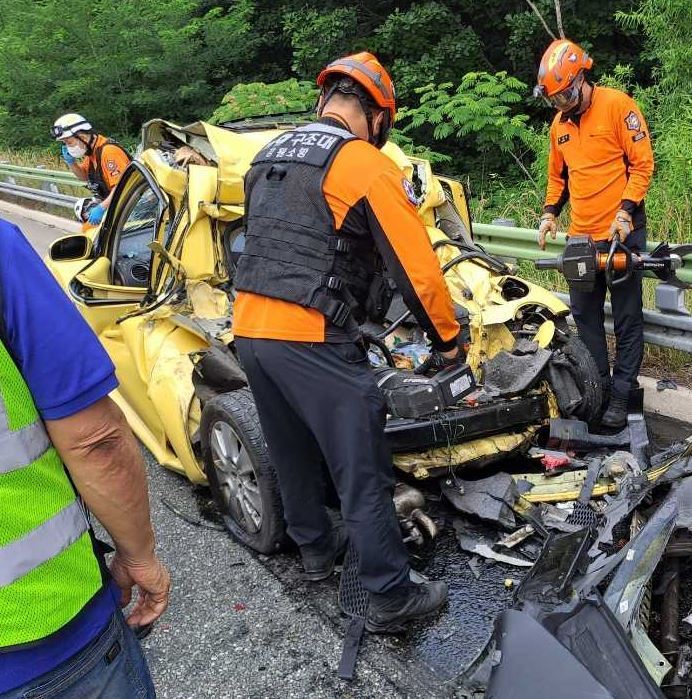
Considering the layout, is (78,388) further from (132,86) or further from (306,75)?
(132,86)

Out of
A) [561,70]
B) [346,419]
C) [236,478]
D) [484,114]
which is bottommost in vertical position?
[236,478]

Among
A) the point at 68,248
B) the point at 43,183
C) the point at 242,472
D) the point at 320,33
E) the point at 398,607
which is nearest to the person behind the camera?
the point at 398,607

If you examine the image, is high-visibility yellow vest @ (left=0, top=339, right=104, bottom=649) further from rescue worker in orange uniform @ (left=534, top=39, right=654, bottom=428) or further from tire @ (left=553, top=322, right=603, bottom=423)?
rescue worker in orange uniform @ (left=534, top=39, right=654, bottom=428)

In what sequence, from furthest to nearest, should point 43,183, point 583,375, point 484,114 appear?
point 43,183
point 484,114
point 583,375

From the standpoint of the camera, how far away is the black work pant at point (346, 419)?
250 centimetres

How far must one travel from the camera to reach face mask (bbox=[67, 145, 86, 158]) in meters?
6.74

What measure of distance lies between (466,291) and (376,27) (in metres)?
10.1

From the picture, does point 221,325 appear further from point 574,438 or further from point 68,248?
point 574,438

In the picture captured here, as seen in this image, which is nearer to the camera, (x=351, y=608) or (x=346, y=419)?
(x=346, y=419)

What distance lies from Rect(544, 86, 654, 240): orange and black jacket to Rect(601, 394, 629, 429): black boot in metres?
1.00

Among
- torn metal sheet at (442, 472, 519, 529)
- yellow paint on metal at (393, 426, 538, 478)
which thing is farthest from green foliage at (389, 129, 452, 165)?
torn metal sheet at (442, 472, 519, 529)

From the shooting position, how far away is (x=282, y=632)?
278 centimetres

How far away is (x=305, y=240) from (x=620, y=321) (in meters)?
2.46

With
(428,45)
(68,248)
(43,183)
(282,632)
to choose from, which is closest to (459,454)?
(282,632)
